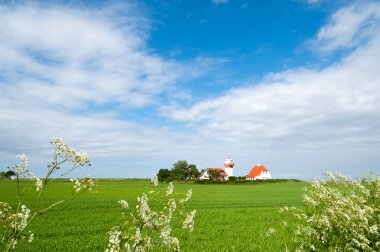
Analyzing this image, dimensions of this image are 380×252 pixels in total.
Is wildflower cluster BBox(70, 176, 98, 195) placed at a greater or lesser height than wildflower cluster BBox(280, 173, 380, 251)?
greater

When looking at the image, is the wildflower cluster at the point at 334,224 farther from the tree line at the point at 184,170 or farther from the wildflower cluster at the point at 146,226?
the tree line at the point at 184,170

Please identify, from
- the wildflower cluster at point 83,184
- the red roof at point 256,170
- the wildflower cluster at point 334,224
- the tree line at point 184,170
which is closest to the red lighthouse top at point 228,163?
the red roof at point 256,170

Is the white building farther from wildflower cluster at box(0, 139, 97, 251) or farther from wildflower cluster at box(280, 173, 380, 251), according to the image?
wildflower cluster at box(0, 139, 97, 251)

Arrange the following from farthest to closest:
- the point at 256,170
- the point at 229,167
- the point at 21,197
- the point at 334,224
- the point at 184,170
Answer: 1. the point at 256,170
2. the point at 229,167
3. the point at 184,170
4. the point at 334,224
5. the point at 21,197

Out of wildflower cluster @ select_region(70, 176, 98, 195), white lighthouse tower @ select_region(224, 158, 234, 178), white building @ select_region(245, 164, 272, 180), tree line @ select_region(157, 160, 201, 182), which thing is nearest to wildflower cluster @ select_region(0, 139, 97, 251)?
wildflower cluster @ select_region(70, 176, 98, 195)

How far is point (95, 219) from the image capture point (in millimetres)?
23906

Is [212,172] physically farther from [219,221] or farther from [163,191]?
[163,191]

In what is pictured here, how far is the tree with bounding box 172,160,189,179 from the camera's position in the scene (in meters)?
145

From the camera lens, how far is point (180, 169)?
148375 mm

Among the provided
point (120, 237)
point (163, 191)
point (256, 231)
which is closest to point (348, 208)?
point (163, 191)

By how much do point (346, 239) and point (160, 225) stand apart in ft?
18.3

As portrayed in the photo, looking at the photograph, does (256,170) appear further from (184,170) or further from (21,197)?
(21,197)

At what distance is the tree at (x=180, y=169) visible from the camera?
475 feet

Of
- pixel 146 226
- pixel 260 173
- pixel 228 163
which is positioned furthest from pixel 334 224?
pixel 260 173
